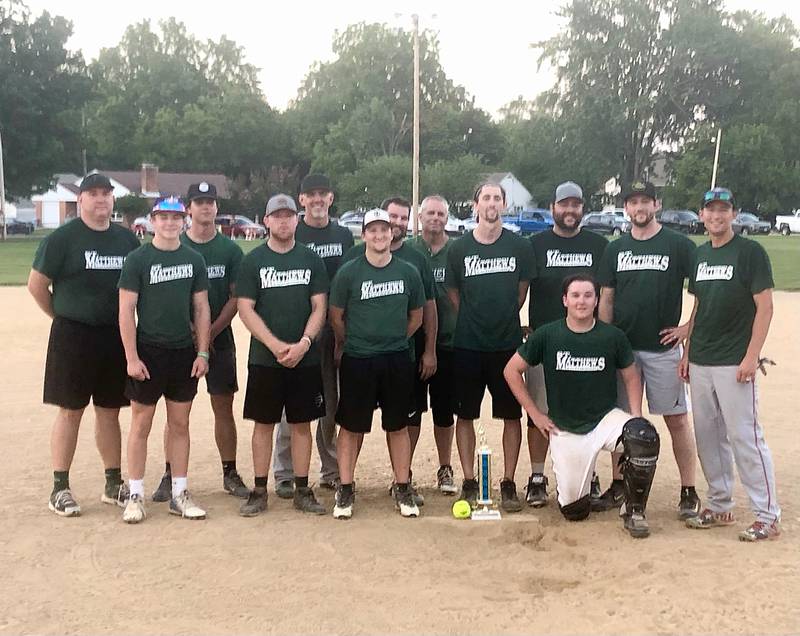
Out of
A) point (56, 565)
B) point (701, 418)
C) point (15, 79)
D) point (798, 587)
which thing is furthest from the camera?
point (15, 79)

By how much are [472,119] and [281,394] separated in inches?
2816

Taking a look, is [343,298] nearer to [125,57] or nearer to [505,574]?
[505,574]

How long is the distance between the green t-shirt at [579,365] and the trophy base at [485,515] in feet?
2.34

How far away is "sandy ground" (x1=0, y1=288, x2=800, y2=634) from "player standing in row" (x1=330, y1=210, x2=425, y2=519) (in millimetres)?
561

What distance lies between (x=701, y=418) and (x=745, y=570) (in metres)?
1.10

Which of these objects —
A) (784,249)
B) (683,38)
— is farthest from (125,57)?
(784,249)

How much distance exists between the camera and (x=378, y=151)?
7012 cm

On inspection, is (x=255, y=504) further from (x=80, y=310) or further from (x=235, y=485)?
(x=80, y=310)

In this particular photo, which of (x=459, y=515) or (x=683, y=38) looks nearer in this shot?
(x=459, y=515)

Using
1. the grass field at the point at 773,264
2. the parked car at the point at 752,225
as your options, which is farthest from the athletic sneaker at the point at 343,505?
the parked car at the point at 752,225

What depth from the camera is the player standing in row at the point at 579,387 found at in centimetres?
550

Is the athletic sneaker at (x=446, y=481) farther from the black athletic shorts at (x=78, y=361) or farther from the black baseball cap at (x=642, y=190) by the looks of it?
the black athletic shorts at (x=78, y=361)

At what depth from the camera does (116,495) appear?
590 cm

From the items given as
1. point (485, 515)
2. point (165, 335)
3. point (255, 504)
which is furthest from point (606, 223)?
point (165, 335)
